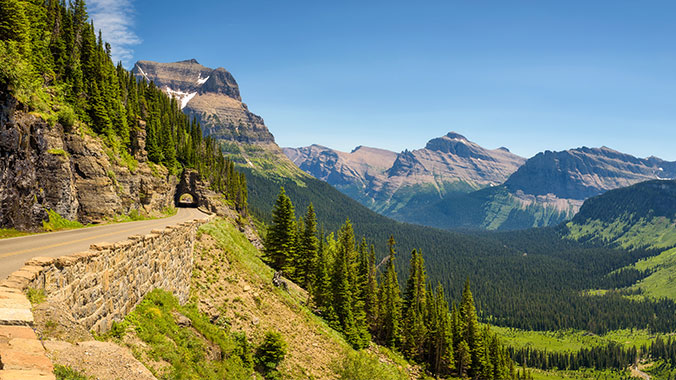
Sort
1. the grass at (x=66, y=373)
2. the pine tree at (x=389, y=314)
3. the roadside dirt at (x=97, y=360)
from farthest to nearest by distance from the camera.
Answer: the pine tree at (x=389, y=314)
the roadside dirt at (x=97, y=360)
the grass at (x=66, y=373)

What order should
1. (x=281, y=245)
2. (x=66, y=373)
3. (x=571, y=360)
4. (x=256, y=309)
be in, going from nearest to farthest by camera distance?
(x=66, y=373) → (x=256, y=309) → (x=281, y=245) → (x=571, y=360)

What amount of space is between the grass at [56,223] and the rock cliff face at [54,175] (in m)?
0.58

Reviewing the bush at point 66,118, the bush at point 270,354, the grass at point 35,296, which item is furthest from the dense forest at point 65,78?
the bush at point 270,354

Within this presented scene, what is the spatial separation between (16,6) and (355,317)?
2419 inches

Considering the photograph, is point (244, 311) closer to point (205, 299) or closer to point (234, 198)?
→ point (205, 299)

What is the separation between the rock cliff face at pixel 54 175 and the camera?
27.9 m

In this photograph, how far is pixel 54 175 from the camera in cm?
3466

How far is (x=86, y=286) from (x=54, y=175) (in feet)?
94.1

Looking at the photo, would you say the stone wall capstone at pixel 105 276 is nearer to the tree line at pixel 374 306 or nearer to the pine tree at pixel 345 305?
the pine tree at pixel 345 305

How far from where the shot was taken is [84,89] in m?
53.6

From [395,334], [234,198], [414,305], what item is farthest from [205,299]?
[234,198]

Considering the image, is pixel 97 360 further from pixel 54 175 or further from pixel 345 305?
pixel 345 305

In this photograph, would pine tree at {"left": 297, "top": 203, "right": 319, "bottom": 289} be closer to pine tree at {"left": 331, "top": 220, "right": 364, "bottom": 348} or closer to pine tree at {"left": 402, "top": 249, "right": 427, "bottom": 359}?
pine tree at {"left": 331, "top": 220, "right": 364, "bottom": 348}

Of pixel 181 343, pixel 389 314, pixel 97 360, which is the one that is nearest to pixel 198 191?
pixel 389 314
